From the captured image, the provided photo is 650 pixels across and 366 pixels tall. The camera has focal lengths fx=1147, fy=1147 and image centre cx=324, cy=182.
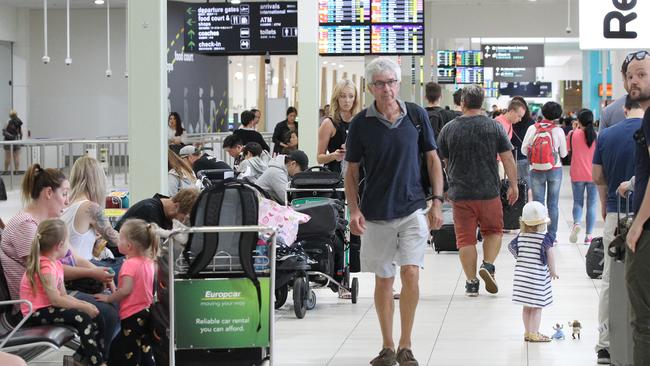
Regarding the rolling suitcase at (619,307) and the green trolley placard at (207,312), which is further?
the green trolley placard at (207,312)

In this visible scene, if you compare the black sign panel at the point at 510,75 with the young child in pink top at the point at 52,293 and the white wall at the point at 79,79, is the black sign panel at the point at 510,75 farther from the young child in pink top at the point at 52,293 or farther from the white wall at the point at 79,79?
the young child in pink top at the point at 52,293

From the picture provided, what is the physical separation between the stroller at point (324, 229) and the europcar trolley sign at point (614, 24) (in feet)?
8.01

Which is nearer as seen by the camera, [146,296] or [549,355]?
[146,296]

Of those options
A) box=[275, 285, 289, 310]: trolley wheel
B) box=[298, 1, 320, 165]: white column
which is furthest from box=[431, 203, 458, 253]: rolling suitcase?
box=[275, 285, 289, 310]: trolley wheel

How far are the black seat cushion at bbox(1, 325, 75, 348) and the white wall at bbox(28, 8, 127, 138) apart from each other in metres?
29.6

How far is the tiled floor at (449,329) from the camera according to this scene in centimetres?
724

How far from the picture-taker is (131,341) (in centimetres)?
632

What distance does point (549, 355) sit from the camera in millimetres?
7250

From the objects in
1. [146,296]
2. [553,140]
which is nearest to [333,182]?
[146,296]

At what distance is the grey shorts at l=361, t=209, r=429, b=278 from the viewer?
22.4 ft

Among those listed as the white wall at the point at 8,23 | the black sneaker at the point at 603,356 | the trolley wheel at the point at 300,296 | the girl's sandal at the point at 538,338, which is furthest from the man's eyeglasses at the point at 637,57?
the white wall at the point at 8,23

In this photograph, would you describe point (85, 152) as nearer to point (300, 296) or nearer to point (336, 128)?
point (336, 128)

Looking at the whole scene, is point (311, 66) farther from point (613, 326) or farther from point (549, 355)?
point (613, 326)

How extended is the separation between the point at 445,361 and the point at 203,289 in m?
1.89
